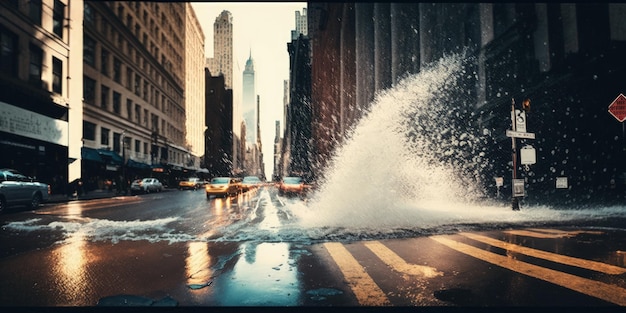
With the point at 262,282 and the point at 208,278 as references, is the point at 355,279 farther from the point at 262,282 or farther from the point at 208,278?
the point at 208,278

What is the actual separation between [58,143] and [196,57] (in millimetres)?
57307

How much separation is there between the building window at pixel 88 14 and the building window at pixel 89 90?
542 centimetres

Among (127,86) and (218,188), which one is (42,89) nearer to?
(218,188)

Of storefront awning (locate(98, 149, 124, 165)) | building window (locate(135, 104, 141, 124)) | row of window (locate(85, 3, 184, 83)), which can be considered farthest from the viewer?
building window (locate(135, 104, 141, 124))

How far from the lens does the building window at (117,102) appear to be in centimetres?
4416

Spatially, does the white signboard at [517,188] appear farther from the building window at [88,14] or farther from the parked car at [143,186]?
the building window at [88,14]

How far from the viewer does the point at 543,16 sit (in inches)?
697

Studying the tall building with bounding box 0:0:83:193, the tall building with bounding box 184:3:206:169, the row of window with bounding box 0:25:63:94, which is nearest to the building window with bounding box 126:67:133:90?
the tall building with bounding box 0:0:83:193

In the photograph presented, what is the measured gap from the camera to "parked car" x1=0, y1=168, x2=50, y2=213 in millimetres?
15320

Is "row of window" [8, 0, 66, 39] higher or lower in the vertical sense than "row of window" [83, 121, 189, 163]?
higher

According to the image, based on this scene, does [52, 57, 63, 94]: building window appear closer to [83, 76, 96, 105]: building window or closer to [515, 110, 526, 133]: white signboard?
[83, 76, 96, 105]: building window

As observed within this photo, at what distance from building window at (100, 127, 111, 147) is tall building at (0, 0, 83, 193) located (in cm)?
774

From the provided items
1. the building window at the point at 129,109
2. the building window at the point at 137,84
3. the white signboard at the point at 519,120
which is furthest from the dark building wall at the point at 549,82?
the building window at the point at 129,109

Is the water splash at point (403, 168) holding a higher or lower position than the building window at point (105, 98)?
lower
